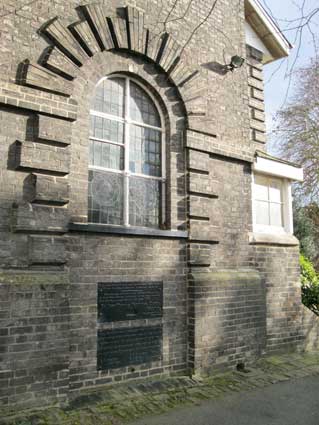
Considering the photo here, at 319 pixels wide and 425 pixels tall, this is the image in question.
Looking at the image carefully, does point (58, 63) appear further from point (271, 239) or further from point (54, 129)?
point (271, 239)

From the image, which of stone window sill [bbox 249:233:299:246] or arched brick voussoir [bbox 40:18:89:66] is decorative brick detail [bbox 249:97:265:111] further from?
arched brick voussoir [bbox 40:18:89:66]

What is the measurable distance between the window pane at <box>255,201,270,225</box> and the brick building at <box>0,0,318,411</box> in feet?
0.16

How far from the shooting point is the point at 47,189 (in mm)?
5531

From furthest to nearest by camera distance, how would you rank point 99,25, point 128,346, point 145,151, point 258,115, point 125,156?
1. point 258,115
2. point 145,151
3. point 125,156
4. point 99,25
5. point 128,346

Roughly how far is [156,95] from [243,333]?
15.3 feet

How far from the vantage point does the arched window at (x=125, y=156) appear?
6.41m

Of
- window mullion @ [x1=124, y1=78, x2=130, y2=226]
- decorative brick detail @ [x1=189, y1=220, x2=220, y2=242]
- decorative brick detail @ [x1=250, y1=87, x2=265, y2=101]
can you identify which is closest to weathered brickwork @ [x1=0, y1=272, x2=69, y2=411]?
window mullion @ [x1=124, y1=78, x2=130, y2=226]

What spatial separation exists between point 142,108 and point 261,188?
3.44 m

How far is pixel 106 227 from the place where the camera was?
A: 6.04 m

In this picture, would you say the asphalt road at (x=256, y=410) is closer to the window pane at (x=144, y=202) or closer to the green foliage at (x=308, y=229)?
the window pane at (x=144, y=202)

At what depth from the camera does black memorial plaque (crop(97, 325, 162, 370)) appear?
5895 millimetres

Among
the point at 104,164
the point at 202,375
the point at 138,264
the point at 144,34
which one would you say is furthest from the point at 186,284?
the point at 144,34

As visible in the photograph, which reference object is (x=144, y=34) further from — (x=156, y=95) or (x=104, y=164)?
(x=104, y=164)

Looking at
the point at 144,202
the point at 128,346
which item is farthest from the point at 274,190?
the point at 128,346
